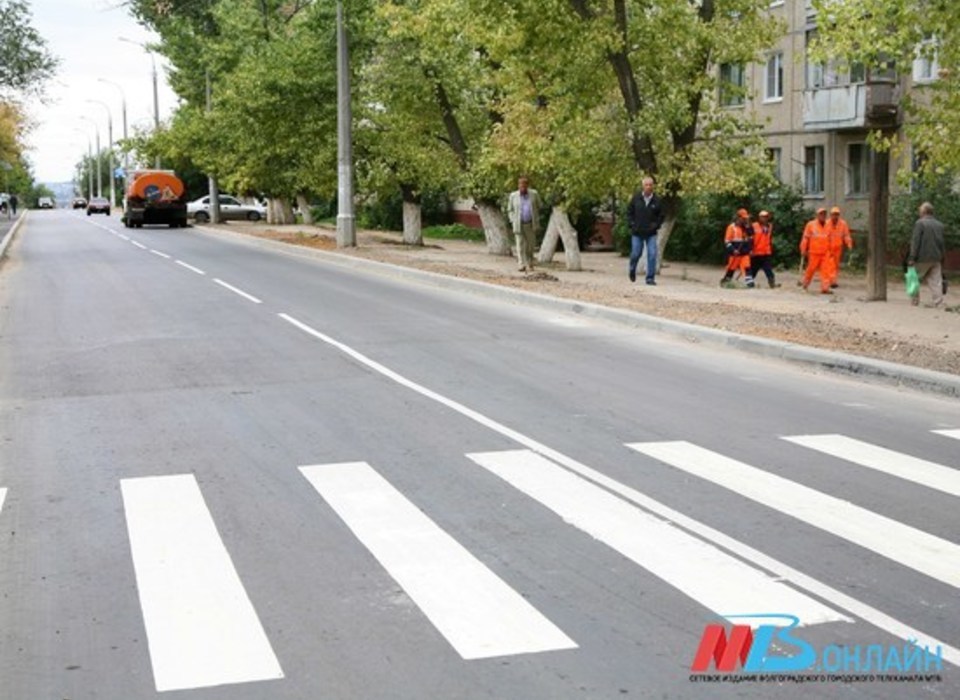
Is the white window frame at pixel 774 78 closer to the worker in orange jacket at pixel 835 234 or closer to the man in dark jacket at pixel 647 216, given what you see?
the worker in orange jacket at pixel 835 234

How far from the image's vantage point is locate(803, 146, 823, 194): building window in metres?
40.0

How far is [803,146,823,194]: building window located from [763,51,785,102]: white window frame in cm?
223

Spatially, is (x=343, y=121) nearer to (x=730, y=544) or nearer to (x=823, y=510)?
(x=823, y=510)

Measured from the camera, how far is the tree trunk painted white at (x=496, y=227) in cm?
3475

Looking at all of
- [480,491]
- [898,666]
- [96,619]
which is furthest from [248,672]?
[480,491]

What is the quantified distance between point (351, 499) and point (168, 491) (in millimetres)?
1149

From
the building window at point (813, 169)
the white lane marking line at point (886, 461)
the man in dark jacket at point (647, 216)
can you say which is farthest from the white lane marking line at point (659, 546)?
the building window at point (813, 169)

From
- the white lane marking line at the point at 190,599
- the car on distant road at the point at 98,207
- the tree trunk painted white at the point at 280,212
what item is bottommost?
the white lane marking line at the point at 190,599

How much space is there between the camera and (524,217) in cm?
2439

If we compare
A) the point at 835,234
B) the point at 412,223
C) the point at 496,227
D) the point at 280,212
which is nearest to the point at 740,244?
the point at 835,234

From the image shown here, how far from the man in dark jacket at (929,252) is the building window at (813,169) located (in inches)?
762

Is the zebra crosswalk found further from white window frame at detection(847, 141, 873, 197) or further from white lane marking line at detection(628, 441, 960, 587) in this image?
white window frame at detection(847, 141, 873, 197)

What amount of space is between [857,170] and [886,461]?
3215 centimetres

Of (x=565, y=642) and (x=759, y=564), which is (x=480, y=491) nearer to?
(x=759, y=564)
